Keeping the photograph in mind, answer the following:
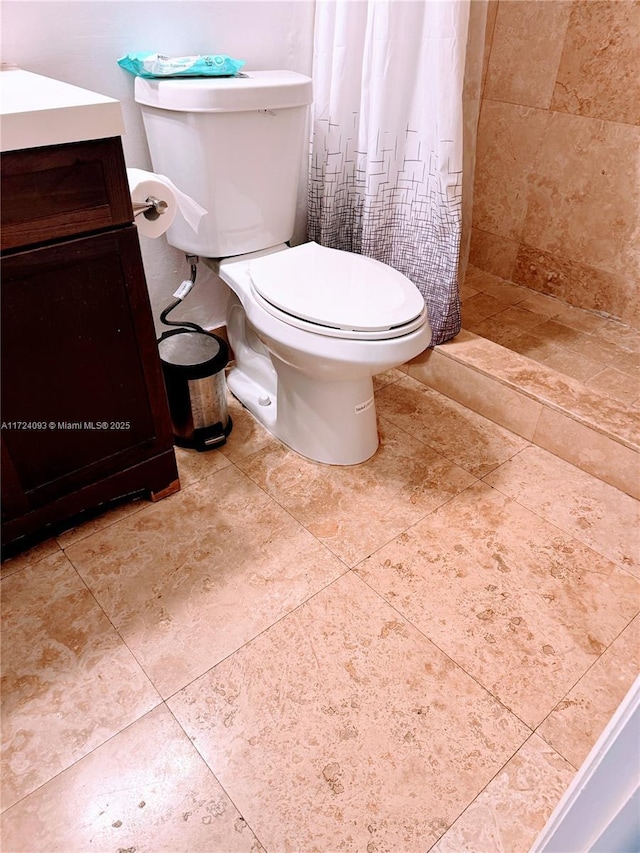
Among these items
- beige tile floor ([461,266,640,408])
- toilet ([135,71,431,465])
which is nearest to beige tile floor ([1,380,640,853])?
toilet ([135,71,431,465])

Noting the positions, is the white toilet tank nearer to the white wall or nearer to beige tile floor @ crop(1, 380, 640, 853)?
the white wall

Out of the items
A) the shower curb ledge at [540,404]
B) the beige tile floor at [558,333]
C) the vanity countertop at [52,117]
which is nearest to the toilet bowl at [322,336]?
the shower curb ledge at [540,404]

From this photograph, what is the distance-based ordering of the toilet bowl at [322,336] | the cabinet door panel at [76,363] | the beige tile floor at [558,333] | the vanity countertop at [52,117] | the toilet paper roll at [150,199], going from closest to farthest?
the vanity countertop at [52,117] → the cabinet door panel at [76,363] → the toilet paper roll at [150,199] → the toilet bowl at [322,336] → the beige tile floor at [558,333]

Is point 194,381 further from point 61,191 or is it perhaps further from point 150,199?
point 61,191

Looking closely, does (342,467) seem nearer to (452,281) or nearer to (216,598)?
(216,598)

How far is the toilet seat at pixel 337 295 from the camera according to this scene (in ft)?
3.95

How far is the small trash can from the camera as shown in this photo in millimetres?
1413

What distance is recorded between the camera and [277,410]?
157 cm

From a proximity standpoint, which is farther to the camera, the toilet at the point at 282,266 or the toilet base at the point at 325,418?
the toilet base at the point at 325,418

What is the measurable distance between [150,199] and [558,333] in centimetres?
141

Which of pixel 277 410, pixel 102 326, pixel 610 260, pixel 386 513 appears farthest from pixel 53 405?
pixel 610 260

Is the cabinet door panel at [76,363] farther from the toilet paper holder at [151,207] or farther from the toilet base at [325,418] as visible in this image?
the toilet base at [325,418]

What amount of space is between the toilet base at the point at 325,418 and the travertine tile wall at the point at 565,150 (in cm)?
111

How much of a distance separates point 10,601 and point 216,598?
41 cm
